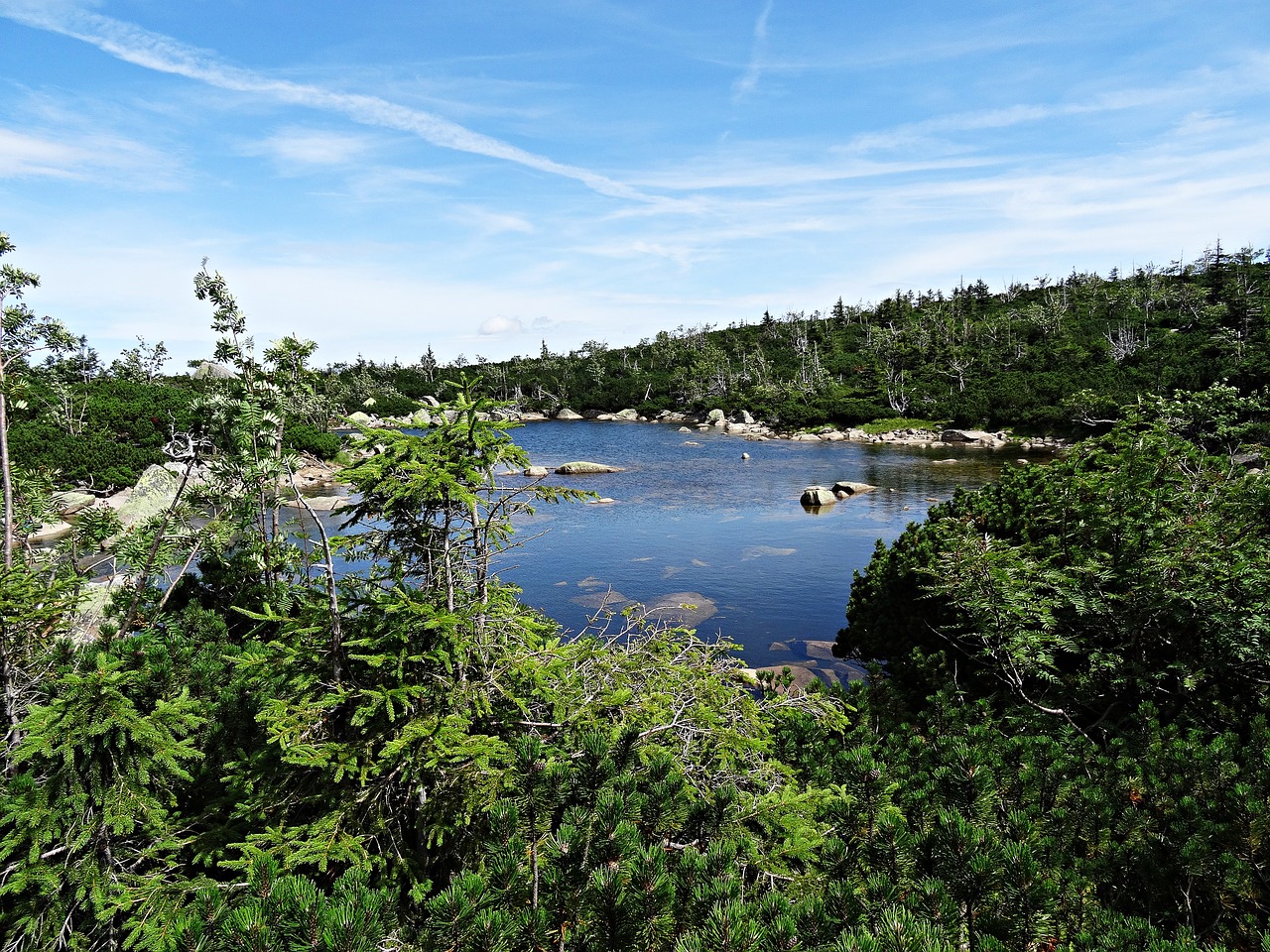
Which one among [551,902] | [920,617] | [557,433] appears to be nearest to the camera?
[551,902]

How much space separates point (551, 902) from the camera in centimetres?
374

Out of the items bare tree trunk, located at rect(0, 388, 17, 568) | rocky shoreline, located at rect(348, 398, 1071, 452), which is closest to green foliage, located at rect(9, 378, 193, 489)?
rocky shoreline, located at rect(348, 398, 1071, 452)

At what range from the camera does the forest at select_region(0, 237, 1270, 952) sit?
3.59 meters

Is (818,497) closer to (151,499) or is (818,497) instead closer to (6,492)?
(151,499)

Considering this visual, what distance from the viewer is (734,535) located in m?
28.4

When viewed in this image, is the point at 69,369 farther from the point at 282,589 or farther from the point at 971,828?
the point at 971,828

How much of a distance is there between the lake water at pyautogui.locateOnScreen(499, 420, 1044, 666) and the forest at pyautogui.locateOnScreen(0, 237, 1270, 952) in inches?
59.1

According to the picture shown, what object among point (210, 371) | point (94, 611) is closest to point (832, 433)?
point (210, 371)

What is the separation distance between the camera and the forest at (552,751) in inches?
141

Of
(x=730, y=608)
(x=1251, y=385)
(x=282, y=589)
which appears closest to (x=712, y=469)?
(x=730, y=608)

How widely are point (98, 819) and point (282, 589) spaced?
6559 mm

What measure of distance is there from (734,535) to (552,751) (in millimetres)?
24409

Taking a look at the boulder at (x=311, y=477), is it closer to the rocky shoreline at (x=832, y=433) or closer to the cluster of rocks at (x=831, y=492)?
the rocky shoreline at (x=832, y=433)

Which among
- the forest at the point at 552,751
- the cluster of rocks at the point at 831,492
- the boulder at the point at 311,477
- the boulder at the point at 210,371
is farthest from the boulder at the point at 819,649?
the boulder at the point at 311,477
